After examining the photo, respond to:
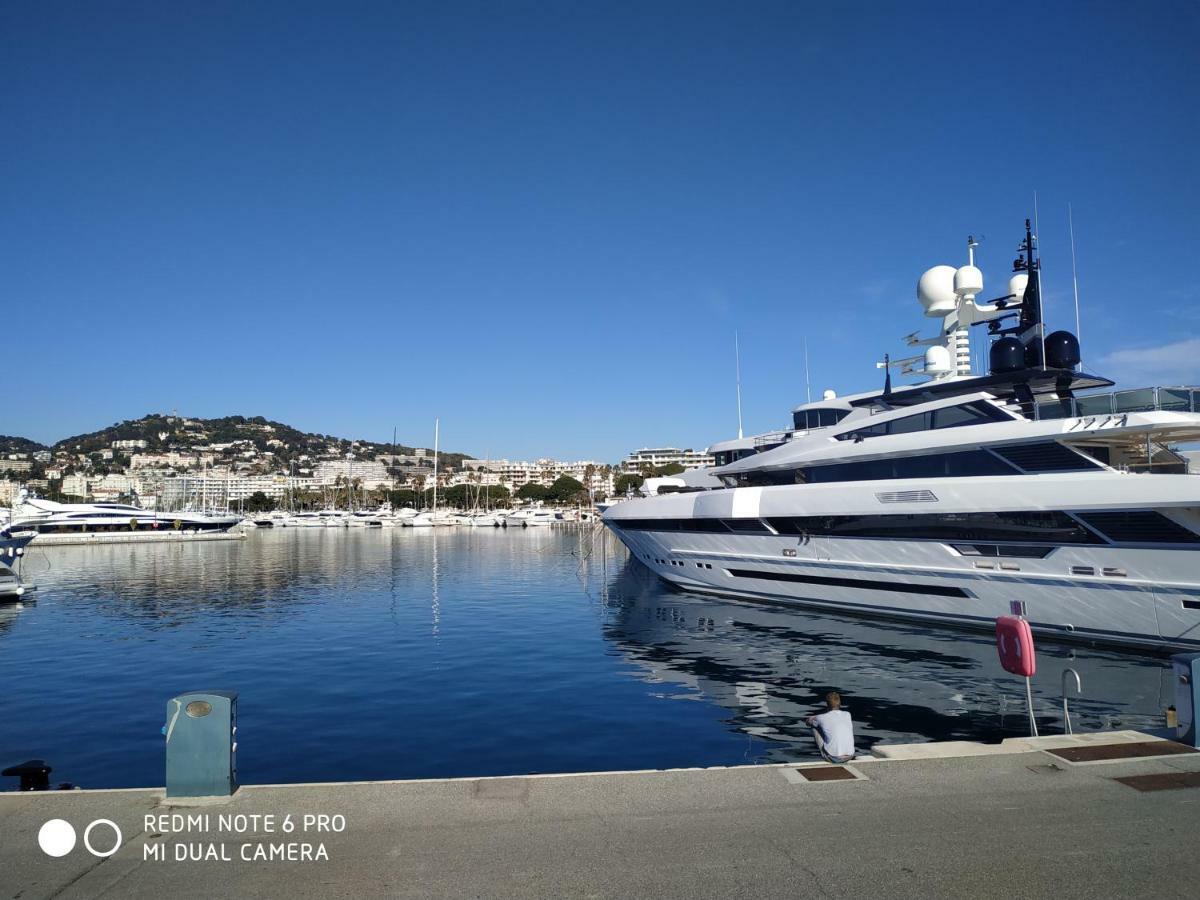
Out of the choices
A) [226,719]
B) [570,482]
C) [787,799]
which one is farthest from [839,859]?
[570,482]

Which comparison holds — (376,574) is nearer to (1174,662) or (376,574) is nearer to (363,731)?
(363,731)

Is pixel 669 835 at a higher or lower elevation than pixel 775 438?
lower

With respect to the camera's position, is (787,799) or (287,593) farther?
(287,593)

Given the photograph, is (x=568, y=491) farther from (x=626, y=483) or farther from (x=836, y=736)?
(x=836, y=736)

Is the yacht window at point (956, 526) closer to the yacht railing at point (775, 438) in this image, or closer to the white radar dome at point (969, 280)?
the yacht railing at point (775, 438)

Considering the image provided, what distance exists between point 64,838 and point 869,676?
14930 mm

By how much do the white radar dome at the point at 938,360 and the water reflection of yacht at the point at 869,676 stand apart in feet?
37.6

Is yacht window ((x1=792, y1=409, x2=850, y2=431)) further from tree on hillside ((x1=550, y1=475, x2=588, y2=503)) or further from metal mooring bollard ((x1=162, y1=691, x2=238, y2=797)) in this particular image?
tree on hillside ((x1=550, y1=475, x2=588, y2=503))

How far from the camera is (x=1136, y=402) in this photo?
58.4 feet

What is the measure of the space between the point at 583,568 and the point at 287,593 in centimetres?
1884

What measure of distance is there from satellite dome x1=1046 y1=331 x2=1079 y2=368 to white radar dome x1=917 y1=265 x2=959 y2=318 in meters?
7.03

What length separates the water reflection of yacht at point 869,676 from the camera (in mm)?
13047

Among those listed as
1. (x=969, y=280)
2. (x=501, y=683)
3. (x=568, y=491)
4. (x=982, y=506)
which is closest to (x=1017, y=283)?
(x=969, y=280)

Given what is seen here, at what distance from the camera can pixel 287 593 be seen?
3600cm
